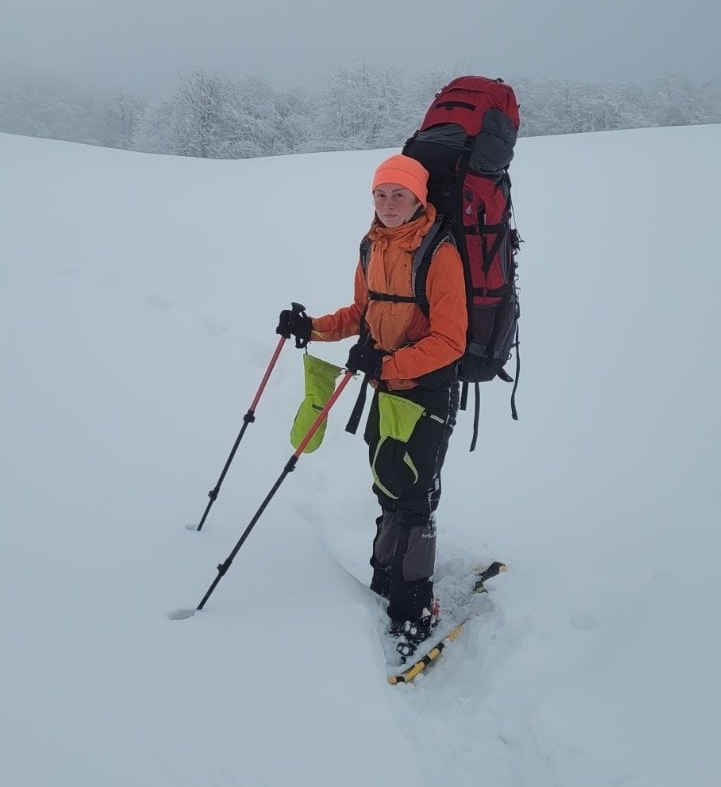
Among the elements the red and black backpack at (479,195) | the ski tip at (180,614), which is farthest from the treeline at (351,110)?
the ski tip at (180,614)

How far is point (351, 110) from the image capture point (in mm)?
36812

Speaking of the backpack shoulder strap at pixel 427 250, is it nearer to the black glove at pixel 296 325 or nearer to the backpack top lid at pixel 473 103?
the backpack top lid at pixel 473 103

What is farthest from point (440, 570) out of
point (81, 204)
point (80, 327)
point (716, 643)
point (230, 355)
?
point (81, 204)

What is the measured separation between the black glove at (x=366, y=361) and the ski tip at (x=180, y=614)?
4.75 feet

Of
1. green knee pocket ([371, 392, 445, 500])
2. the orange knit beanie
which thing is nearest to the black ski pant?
green knee pocket ([371, 392, 445, 500])

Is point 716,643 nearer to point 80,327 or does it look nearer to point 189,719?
point 189,719

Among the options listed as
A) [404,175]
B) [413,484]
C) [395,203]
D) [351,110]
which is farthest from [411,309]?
[351,110]

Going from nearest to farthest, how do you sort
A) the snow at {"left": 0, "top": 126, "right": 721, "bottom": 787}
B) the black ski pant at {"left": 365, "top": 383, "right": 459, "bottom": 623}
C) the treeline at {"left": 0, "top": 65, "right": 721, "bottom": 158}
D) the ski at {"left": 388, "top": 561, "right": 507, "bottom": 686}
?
the snow at {"left": 0, "top": 126, "right": 721, "bottom": 787} → the ski at {"left": 388, "top": 561, "right": 507, "bottom": 686} → the black ski pant at {"left": 365, "top": 383, "right": 459, "bottom": 623} → the treeline at {"left": 0, "top": 65, "right": 721, "bottom": 158}

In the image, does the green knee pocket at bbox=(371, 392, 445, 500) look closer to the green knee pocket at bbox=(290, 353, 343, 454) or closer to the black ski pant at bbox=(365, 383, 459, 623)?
the black ski pant at bbox=(365, 383, 459, 623)

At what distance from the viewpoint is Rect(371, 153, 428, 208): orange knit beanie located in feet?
8.39

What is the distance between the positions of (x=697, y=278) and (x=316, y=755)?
274 inches

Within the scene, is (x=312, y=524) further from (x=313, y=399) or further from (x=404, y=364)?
(x=404, y=364)

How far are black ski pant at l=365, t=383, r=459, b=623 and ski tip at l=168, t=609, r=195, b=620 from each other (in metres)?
1.12

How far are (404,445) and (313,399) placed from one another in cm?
65
